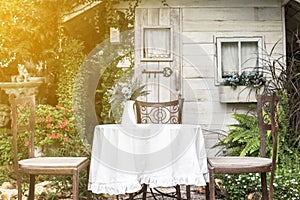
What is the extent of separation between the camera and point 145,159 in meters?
2.80

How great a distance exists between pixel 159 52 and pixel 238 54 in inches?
43.3

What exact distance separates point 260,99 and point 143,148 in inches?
42.1

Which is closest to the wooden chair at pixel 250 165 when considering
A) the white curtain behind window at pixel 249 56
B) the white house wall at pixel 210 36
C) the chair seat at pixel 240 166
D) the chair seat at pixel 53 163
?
the chair seat at pixel 240 166

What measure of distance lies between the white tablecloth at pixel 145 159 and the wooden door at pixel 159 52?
2.56m

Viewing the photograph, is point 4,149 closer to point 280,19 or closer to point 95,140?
point 95,140

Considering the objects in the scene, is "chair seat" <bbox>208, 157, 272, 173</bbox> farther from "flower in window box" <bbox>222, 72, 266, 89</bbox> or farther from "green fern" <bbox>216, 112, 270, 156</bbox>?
"flower in window box" <bbox>222, 72, 266, 89</bbox>

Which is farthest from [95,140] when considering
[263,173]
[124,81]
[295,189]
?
[124,81]

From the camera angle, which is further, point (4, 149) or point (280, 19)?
point (280, 19)

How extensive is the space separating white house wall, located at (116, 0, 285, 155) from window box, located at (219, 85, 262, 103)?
16cm

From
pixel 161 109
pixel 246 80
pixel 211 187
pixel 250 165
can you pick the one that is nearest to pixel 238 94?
pixel 246 80

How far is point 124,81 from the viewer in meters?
5.38

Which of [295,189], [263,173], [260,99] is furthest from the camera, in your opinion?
[295,189]

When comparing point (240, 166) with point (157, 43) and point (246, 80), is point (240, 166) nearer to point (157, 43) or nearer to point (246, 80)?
point (246, 80)

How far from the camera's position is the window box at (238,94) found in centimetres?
523
